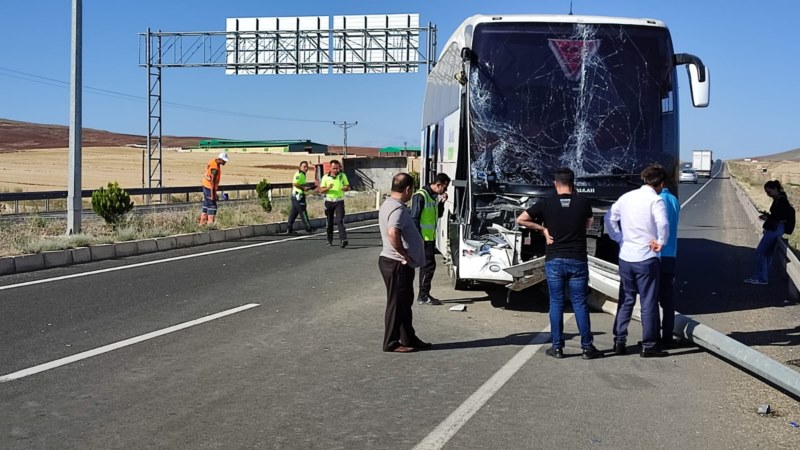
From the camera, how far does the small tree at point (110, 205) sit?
52.8 feet

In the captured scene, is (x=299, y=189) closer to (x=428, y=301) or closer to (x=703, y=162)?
(x=428, y=301)

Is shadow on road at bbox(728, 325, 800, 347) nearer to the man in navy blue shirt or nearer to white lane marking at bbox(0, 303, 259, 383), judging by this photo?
the man in navy blue shirt

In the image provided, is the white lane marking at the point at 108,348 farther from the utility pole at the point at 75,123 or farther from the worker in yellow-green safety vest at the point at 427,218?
the utility pole at the point at 75,123

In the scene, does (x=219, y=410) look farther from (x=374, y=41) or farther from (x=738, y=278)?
(x=374, y=41)

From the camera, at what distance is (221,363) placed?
671 cm

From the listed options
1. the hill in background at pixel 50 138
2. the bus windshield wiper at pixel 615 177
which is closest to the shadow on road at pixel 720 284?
the bus windshield wiper at pixel 615 177

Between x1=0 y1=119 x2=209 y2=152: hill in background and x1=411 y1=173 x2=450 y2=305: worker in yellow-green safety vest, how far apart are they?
87809mm

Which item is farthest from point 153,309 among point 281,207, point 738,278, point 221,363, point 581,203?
point 281,207

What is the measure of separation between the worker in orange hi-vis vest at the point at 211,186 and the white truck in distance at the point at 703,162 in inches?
3134

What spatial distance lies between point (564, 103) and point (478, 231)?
188 cm

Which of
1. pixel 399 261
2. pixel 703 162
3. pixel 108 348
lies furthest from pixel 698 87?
pixel 703 162

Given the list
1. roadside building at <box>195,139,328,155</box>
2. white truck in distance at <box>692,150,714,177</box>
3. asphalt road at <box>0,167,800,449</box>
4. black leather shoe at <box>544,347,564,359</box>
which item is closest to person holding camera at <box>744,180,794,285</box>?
asphalt road at <box>0,167,800,449</box>

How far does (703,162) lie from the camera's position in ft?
294

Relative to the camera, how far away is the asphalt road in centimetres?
498
